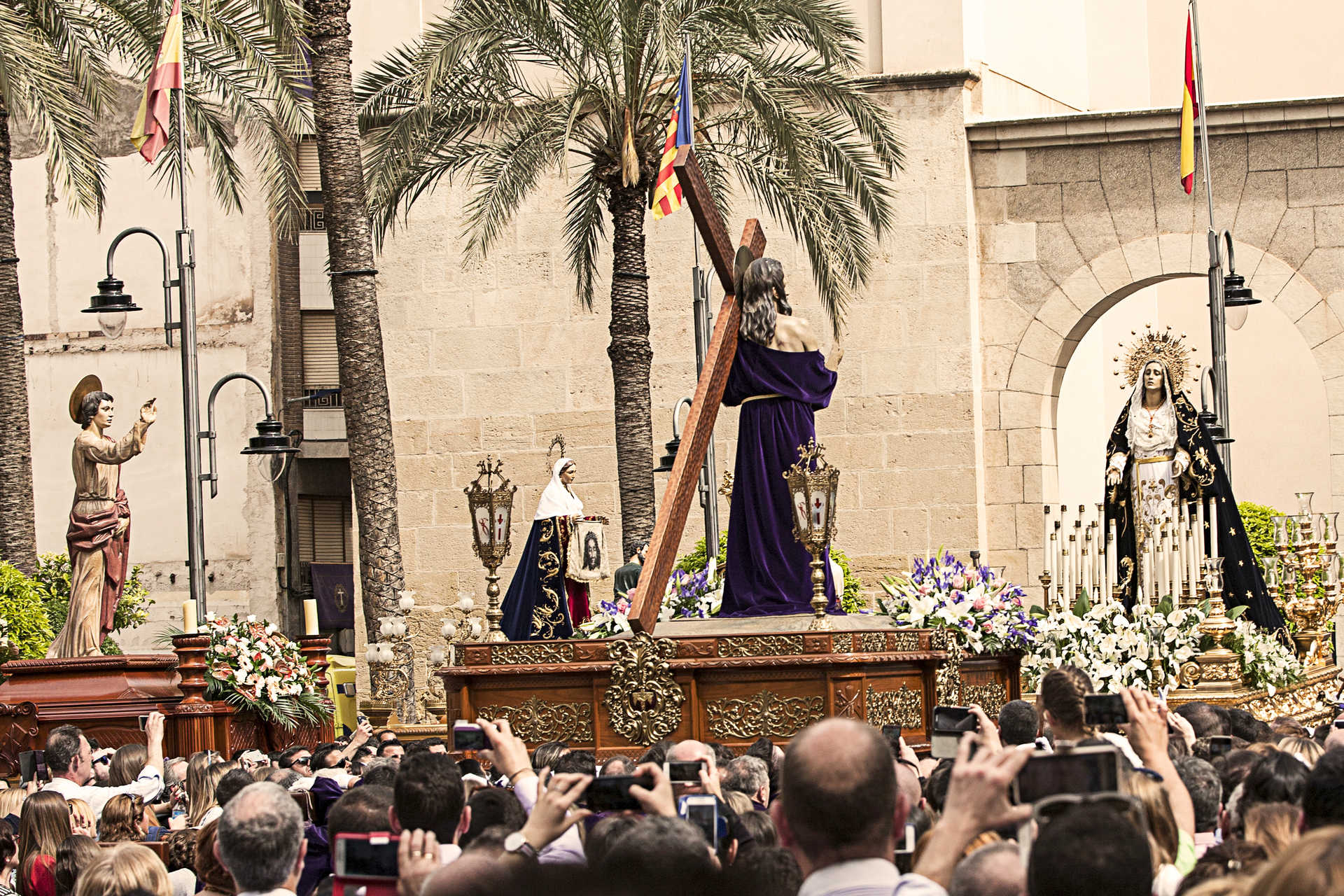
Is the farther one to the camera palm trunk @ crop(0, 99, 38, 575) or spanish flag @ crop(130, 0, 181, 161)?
palm trunk @ crop(0, 99, 38, 575)

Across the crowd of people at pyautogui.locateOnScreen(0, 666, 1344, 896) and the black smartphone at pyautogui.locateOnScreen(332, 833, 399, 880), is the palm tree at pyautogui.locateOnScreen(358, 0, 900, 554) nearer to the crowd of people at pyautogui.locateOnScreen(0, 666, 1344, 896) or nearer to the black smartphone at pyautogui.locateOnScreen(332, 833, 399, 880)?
the crowd of people at pyautogui.locateOnScreen(0, 666, 1344, 896)

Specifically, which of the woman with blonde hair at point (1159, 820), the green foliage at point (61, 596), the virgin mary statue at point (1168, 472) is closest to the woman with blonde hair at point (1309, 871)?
the woman with blonde hair at point (1159, 820)

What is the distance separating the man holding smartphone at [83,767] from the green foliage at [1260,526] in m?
13.4

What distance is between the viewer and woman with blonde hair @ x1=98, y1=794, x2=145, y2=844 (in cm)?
706

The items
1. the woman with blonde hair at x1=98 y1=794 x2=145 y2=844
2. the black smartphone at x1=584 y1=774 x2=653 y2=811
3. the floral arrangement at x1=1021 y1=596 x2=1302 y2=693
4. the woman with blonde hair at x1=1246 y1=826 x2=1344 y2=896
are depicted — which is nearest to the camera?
the woman with blonde hair at x1=1246 y1=826 x2=1344 y2=896

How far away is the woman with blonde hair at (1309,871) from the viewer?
246 centimetres

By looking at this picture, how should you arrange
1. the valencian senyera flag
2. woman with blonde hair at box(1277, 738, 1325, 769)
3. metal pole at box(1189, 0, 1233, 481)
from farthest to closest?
metal pole at box(1189, 0, 1233, 481) → the valencian senyera flag → woman with blonde hair at box(1277, 738, 1325, 769)

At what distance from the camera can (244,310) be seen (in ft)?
101

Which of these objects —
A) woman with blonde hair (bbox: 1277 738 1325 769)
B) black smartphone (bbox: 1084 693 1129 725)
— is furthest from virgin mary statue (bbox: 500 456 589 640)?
black smartphone (bbox: 1084 693 1129 725)

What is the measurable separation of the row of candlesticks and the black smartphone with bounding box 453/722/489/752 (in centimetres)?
811

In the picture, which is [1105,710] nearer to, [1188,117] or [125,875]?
[125,875]

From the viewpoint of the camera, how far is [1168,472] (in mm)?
15328

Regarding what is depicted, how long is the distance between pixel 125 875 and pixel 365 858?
1.28 metres

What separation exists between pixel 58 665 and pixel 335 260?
4828mm
